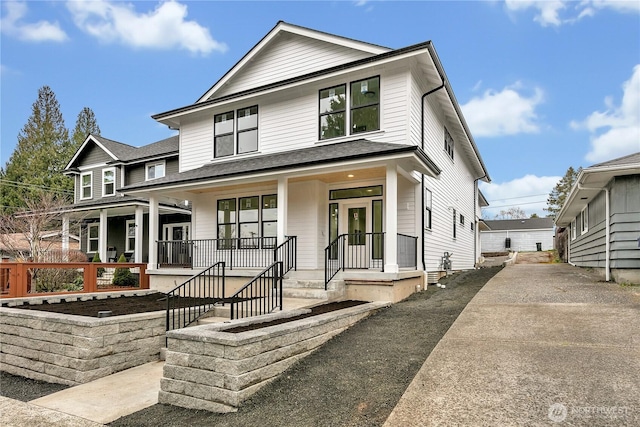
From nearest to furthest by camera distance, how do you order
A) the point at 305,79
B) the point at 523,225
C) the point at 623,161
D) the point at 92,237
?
the point at 623,161, the point at 305,79, the point at 92,237, the point at 523,225

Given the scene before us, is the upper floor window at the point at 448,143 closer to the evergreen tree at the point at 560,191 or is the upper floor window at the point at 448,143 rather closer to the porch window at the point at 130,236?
the porch window at the point at 130,236

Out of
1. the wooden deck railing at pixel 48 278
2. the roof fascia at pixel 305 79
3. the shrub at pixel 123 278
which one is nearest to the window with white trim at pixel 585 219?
the roof fascia at pixel 305 79

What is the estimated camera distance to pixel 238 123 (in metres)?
13.9

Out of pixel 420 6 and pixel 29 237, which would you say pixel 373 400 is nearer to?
pixel 420 6

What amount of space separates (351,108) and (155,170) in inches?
493

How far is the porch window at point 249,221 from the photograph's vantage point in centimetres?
1291

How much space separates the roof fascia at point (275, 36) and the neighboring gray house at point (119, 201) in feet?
19.8

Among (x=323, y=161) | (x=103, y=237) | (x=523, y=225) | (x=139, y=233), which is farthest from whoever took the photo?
(x=523, y=225)

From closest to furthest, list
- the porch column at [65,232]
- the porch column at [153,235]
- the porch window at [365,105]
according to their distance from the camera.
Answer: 1. the porch window at [365,105]
2. the porch column at [153,235]
3. the porch column at [65,232]

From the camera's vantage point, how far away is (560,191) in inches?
2015

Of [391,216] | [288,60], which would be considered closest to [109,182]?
[288,60]

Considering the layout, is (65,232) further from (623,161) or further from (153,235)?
(623,161)

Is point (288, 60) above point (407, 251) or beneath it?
above

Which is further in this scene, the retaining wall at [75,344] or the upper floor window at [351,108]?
the upper floor window at [351,108]
